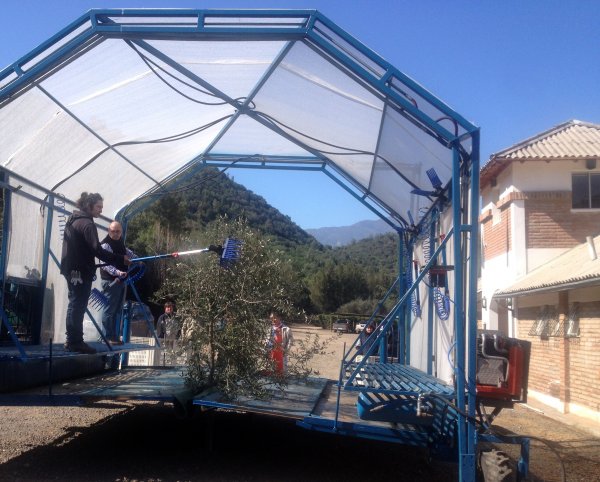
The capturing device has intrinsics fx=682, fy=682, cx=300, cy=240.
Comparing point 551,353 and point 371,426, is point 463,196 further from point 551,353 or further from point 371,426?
point 551,353

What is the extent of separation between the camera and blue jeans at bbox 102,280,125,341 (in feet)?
32.3

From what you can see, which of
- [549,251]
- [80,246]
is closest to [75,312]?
[80,246]

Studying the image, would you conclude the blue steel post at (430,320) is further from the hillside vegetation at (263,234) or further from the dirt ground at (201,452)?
the hillside vegetation at (263,234)

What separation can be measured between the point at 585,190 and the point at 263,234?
1233 cm

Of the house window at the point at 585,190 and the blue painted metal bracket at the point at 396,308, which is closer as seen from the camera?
the blue painted metal bracket at the point at 396,308

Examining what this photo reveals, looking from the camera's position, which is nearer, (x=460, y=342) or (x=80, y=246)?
(x=460, y=342)

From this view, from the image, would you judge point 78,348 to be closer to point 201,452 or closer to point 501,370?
point 201,452

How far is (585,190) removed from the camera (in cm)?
1775

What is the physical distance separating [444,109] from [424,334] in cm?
386

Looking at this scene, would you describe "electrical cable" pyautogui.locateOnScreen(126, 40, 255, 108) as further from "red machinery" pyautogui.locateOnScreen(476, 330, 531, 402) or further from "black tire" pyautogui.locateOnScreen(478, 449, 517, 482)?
"black tire" pyautogui.locateOnScreen(478, 449, 517, 482)

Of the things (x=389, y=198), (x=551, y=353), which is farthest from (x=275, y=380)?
(x=551, y=353)

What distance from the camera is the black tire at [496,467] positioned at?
5.82 m

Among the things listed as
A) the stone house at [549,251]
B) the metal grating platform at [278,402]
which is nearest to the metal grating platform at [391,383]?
the metal grating platform at [278,402]

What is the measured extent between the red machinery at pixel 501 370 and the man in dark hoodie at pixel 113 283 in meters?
4.95
